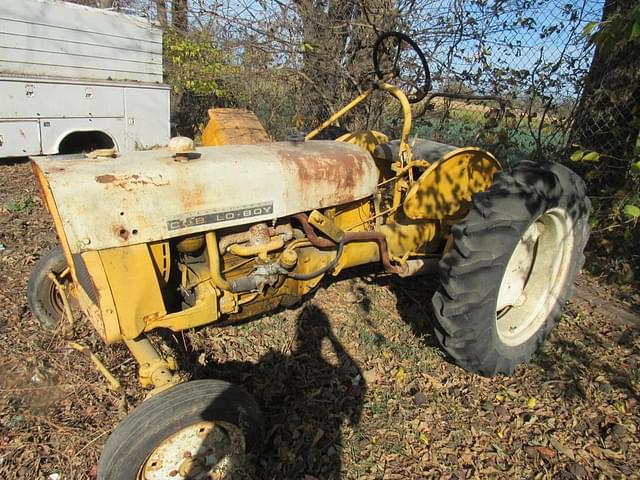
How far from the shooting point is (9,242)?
3943 millimetres

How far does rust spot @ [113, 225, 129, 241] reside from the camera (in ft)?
5.91

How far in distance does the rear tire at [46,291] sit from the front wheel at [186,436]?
1303 mm

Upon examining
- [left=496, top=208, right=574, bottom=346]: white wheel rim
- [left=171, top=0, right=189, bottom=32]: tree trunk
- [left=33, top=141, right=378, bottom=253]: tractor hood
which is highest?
[left=171, top=0, right=189, bottom=32]: tree trunk

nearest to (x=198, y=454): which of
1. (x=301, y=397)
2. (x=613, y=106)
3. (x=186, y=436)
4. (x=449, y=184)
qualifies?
(x=186, y=436)

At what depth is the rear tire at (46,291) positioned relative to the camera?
2.68 metres

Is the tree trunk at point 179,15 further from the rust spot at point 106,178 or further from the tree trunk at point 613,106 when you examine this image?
the rust spot at point 106,178

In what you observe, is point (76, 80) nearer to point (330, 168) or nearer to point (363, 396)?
point (330, 168)

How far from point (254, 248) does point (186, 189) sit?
1.44ft

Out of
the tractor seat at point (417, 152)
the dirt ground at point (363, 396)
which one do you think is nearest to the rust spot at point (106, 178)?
the dirt ground at point (363, 396)

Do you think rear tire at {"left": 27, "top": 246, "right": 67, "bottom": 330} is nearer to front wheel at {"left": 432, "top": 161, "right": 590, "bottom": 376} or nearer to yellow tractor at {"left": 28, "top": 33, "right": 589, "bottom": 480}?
yellow tractor at {"left": 28, "top": 33, "right": 589, "bottom": 480}

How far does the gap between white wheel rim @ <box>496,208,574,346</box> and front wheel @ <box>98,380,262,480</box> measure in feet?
5.45

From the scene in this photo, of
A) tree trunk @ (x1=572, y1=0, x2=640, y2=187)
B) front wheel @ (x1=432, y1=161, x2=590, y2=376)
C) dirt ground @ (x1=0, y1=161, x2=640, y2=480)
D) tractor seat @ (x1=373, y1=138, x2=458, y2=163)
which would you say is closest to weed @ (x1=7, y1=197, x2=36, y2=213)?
dirt ground @ (x1=0, y1=161, x2=640, y2=480)

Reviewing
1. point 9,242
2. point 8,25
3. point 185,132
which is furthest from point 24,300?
point 185,132

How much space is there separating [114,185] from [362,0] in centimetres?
448
